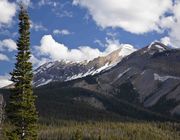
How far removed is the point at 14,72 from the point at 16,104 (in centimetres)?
345

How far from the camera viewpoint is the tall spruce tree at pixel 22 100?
51.7 m

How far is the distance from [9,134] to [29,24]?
12032 mm

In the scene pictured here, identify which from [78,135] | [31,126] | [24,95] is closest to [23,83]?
[24,95]

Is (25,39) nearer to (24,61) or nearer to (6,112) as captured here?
(24,61)

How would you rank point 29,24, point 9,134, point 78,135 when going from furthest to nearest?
point 78,135 < point 29,24 < point 9,134

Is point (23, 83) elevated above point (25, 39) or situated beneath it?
situated beneath

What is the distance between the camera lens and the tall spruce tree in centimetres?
5168

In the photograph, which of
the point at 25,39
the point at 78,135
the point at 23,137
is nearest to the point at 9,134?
the point at 23,137

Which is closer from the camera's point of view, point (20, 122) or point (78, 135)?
point (20, 122)

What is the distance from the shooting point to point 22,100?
5228cm

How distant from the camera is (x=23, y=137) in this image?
5178cm

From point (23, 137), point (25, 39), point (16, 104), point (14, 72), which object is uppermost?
point (25, 39)

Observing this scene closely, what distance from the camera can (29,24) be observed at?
53906mm

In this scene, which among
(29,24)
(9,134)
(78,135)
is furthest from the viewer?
(78,135)
